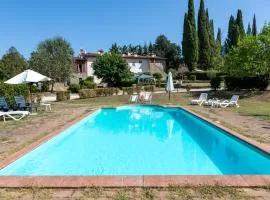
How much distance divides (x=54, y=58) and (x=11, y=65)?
1187 cm

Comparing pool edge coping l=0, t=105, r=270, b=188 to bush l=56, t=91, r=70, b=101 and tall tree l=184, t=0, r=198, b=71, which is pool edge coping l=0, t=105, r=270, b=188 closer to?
bush l=56, t=91, r=70, b=101

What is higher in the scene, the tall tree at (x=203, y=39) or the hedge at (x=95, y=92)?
the tall tree at (x=203, y=39)

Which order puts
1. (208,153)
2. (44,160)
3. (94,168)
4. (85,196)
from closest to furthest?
1. (85,196)
2. (94,168)
3. (44,160)
4. (208,153)

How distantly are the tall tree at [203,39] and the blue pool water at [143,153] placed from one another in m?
51.7

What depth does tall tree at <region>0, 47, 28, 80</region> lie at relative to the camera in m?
57.4

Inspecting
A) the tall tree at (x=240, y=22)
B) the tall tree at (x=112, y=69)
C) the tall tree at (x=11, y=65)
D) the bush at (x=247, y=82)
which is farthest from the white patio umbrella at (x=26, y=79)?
the tall tree at (x=240, y=22)

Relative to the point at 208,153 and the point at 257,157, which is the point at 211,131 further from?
the point at 257,157

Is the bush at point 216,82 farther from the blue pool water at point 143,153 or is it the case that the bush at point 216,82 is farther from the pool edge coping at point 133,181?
the pool edge coping at point 133,181

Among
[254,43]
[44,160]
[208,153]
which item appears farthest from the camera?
[254,43]

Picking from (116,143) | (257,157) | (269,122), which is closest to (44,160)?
(116,143)

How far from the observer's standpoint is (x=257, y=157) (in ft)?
27.3

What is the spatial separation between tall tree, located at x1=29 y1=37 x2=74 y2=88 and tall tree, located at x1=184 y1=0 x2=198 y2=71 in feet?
72.8

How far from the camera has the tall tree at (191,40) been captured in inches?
2534

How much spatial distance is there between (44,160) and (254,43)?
2547cm
